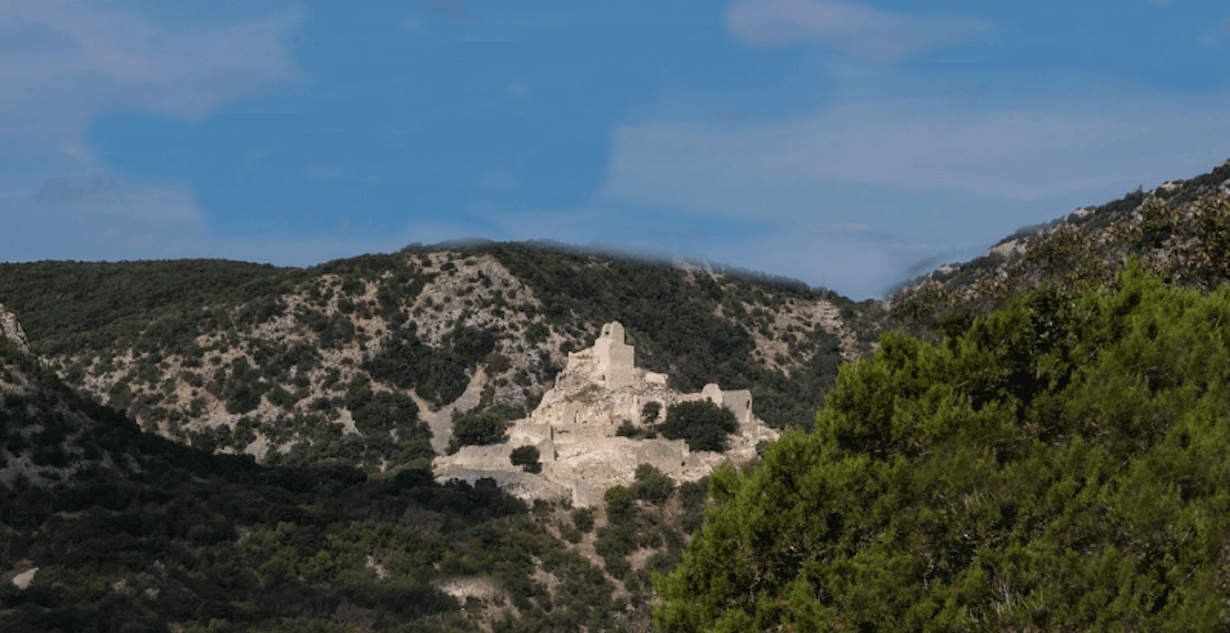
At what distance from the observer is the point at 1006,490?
18.1 meters

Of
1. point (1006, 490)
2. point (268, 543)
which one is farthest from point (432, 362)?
point (1006, 490)

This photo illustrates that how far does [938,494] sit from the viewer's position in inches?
736

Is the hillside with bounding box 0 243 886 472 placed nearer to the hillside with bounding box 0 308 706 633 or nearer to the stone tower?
the stone tower

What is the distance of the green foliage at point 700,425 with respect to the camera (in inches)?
2513

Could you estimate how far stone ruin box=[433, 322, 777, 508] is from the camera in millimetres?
60188

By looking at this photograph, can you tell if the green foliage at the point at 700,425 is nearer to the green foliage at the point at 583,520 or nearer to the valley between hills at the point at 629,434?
the valley between hills at the point at 629,434

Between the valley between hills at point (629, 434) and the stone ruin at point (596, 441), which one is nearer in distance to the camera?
the valley between hills at point (629, 434)

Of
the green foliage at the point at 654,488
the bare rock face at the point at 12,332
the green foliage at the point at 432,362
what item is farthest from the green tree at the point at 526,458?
the green foliage at the point at 432,362

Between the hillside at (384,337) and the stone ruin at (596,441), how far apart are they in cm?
1732

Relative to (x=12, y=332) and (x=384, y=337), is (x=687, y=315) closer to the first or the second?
(x=384, y=337)

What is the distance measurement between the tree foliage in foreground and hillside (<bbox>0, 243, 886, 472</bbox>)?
210 feet

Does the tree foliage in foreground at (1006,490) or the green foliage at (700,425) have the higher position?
the tree foliage in foreground at (1006,490)

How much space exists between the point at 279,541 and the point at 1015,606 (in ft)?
123

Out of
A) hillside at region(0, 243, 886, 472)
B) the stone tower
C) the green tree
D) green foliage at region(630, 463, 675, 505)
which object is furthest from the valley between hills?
the green tree
